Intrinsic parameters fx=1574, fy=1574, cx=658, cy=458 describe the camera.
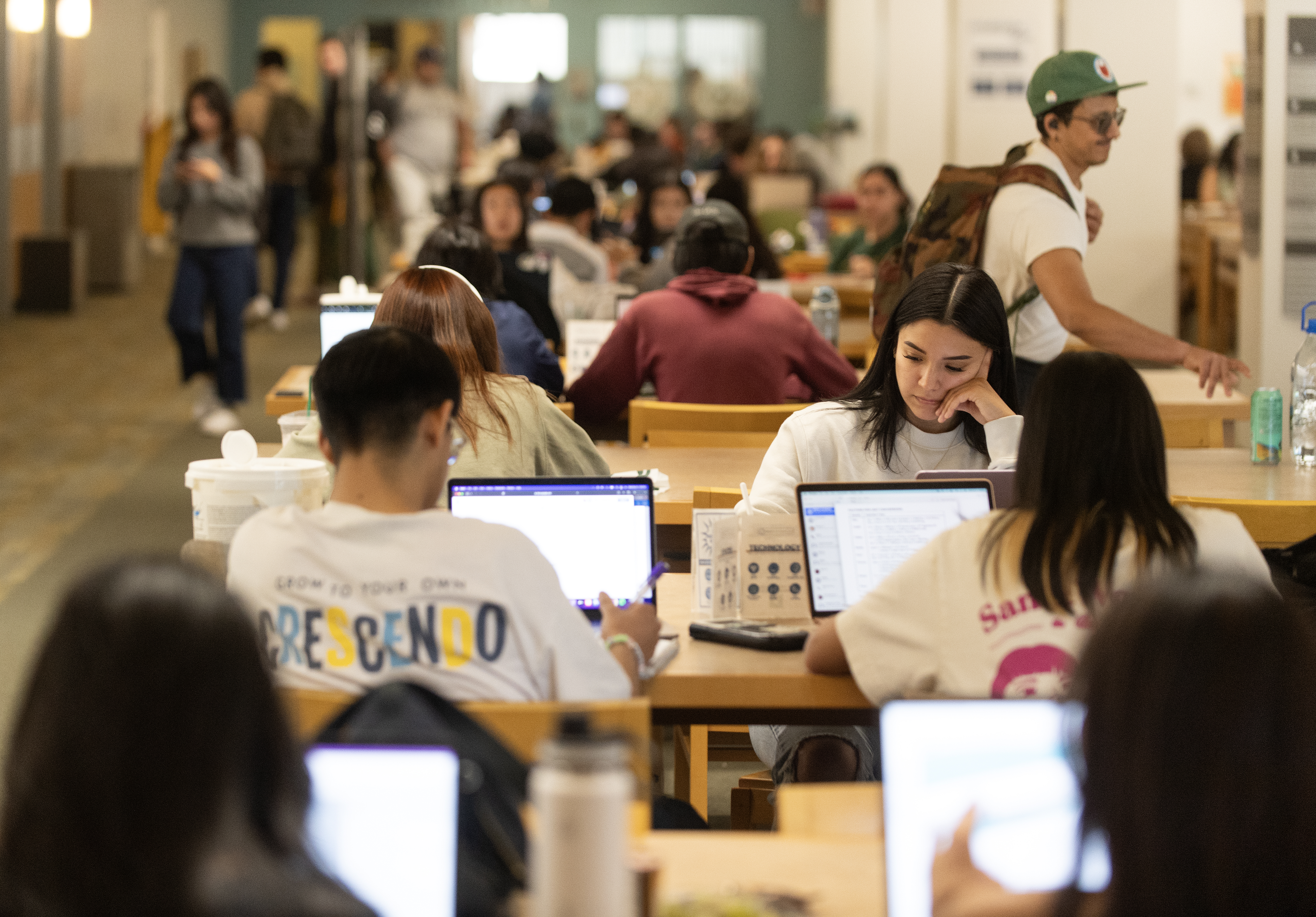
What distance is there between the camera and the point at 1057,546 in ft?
6.50

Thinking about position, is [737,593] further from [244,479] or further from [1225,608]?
[1225,608]

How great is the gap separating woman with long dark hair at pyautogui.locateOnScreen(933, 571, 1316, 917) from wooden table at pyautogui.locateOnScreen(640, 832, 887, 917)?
0.94 feet

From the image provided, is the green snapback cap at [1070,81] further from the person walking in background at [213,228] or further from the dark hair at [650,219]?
the person walking in background at [213,228]

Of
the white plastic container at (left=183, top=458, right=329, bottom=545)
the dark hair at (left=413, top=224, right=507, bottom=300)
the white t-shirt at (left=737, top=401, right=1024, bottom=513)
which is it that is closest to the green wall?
the dark hair at (left=413, top=224, right=507, bottom=300)

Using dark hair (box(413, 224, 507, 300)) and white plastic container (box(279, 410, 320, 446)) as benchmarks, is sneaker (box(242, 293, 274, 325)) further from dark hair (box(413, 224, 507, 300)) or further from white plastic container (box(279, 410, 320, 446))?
white plastic container (box(279, 410, 320, 446))

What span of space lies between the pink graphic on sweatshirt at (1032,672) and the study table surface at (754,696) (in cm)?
26

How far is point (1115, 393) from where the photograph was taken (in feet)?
6.50

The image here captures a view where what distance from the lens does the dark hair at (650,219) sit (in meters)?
7.68

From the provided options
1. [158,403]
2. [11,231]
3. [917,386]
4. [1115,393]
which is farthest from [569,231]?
[11,231]

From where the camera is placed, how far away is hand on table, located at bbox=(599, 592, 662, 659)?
2.32 m

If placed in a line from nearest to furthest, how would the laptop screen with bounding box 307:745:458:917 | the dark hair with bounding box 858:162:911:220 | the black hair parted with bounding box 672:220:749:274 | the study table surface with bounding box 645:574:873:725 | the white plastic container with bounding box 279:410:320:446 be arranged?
the laptop screen with bounding box 307:745:458:917, the study table surface with bounding box 645:574:873:725, the white plastic container with bounding box 279:410:320:446, the black hair parted with bounding box 672:220:749:274, the dark hair with bounding box 858:162:911:220

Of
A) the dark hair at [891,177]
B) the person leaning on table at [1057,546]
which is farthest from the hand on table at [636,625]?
the dark hair at [891,177]

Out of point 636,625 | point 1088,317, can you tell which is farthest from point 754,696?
point 1088,317

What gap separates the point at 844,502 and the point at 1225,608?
3.94ft
